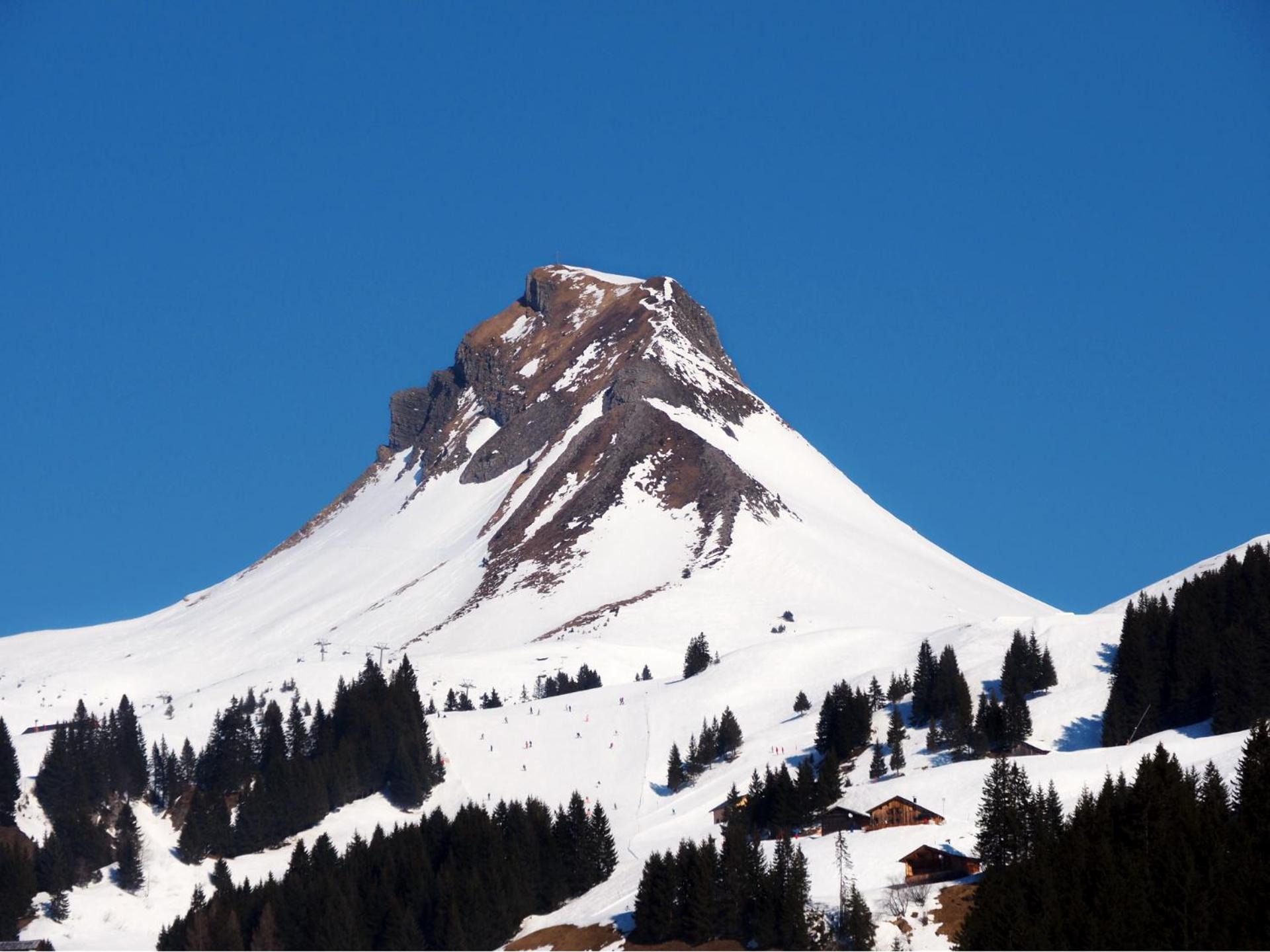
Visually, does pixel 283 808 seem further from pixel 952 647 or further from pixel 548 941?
pixel 952 647

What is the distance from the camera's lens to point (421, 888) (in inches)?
4043

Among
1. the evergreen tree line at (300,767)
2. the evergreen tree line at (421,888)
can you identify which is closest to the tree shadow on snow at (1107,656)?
the evergreen tree line at (421,888)

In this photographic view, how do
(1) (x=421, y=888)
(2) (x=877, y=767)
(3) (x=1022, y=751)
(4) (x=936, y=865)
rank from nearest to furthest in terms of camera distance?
(4) (x=936, y=865) → (1) (x=421, y=888) → (3) (x=1022, y=751) → (2) (x=877, y=767)

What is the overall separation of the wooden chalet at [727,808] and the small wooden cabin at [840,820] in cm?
565

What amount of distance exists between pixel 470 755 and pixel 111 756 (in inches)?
976

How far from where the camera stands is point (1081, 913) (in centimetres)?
7531

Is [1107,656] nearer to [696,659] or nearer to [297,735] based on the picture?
[696,659]

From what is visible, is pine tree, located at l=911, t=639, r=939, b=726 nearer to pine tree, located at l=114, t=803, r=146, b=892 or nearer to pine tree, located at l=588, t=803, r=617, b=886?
pine tree, located at l=588, t=803, r=617, b=886

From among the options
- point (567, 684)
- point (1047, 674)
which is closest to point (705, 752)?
point (1047, 674)

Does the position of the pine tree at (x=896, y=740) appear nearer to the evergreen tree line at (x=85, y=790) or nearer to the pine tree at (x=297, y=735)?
the pine tree at (x=297, y=735)

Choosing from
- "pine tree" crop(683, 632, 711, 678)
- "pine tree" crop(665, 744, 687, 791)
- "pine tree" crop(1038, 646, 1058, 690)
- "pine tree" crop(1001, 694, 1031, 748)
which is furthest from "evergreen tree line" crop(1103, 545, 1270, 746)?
"pine tree" crop(683, 632, 711, 678)

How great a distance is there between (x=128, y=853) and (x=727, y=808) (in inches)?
1479

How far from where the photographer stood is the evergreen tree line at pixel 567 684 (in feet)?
536

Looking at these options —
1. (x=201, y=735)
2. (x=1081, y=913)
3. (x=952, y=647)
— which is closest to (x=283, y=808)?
(x=201, y=735)
